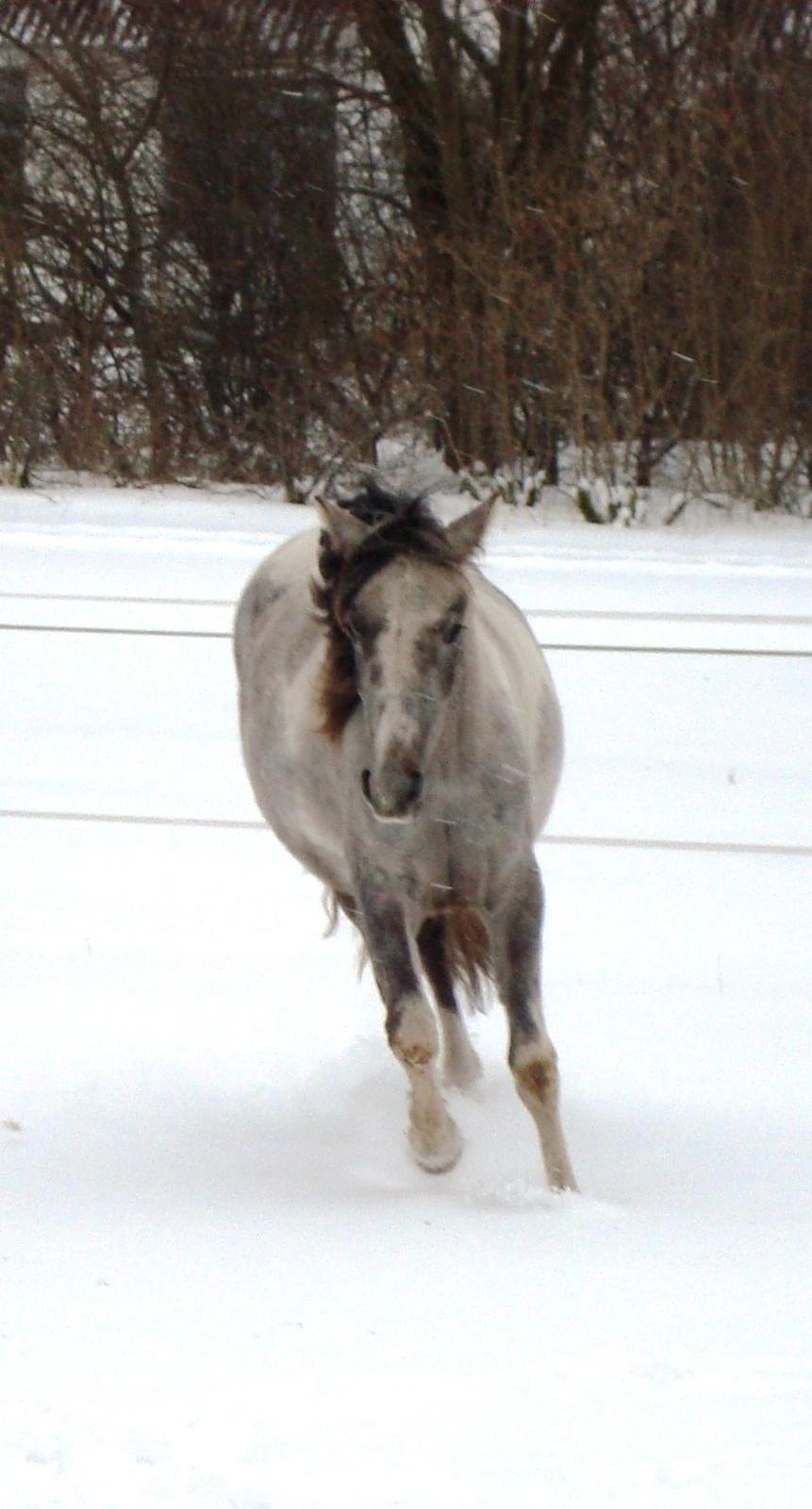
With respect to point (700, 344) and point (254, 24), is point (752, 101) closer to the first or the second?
point (700, 344)

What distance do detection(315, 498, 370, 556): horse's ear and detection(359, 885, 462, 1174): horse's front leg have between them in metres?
0.76

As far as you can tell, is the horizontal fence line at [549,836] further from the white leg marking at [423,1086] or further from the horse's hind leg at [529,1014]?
the white leg marking at [423,1086]

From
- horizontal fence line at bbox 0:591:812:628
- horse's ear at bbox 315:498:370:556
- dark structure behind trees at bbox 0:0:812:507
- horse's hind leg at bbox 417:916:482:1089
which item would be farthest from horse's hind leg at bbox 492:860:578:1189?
dark structure behind trees at bbox 0:0:812:507

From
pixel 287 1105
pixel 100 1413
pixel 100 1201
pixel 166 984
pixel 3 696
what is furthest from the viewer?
pixel 3 696

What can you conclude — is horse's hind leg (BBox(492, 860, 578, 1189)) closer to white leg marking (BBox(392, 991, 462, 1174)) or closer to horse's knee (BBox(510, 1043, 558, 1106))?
horse's knee (BBox(510, 1043, 558, 1106))

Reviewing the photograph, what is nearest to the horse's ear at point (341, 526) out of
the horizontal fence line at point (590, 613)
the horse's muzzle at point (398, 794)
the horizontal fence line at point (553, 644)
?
the horse's muzzle at point (398, 794)

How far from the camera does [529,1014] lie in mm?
4898

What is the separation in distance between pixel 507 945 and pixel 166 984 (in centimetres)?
195

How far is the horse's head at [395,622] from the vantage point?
175 inches

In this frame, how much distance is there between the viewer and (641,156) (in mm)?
18438

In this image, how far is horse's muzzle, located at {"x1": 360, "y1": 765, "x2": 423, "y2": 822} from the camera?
442 centimetres

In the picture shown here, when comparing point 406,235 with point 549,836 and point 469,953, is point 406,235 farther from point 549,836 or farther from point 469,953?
point 469,953

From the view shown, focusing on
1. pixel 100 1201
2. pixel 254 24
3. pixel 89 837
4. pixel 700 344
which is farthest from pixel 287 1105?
pixel 254 24

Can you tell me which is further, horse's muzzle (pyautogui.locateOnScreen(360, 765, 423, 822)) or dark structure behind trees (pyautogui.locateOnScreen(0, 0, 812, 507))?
dark structure behind trees (pyautogui.locateOnScreen(0, 0, 812, 507))
